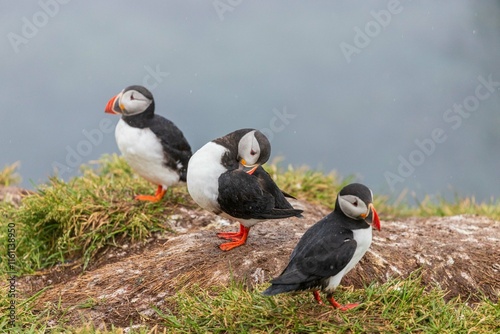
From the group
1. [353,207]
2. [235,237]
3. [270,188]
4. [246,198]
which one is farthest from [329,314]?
[235,237]

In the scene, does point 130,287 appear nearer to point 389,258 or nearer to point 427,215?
point 389,258

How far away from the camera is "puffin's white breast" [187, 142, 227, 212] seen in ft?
18.5

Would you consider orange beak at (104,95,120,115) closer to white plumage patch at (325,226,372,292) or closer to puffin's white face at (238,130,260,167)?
puffin's white face at (238,130,260,167)

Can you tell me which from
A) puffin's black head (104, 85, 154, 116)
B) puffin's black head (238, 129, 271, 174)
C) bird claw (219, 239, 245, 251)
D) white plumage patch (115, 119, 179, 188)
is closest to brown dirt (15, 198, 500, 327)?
bird claw (219, 239, 245, 251)

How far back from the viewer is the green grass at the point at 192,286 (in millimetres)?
4699

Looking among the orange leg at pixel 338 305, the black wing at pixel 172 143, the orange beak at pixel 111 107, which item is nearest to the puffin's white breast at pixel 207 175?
the black wing at pixel 172 143

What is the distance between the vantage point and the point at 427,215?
9.52m

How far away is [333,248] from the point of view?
453cm

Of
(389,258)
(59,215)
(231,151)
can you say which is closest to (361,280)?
(389,258)

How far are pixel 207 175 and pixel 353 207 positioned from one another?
1.47 m

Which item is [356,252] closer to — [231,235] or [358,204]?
[358,204]

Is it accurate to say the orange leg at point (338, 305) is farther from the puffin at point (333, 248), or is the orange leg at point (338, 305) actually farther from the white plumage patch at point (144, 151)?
the white plumage patch at point (144, 151)

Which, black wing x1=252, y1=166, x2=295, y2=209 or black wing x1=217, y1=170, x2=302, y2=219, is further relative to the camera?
black wing x1=252, y1=166, x2=295, y2=209

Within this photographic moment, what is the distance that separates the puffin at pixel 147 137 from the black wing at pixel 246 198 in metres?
1.48
